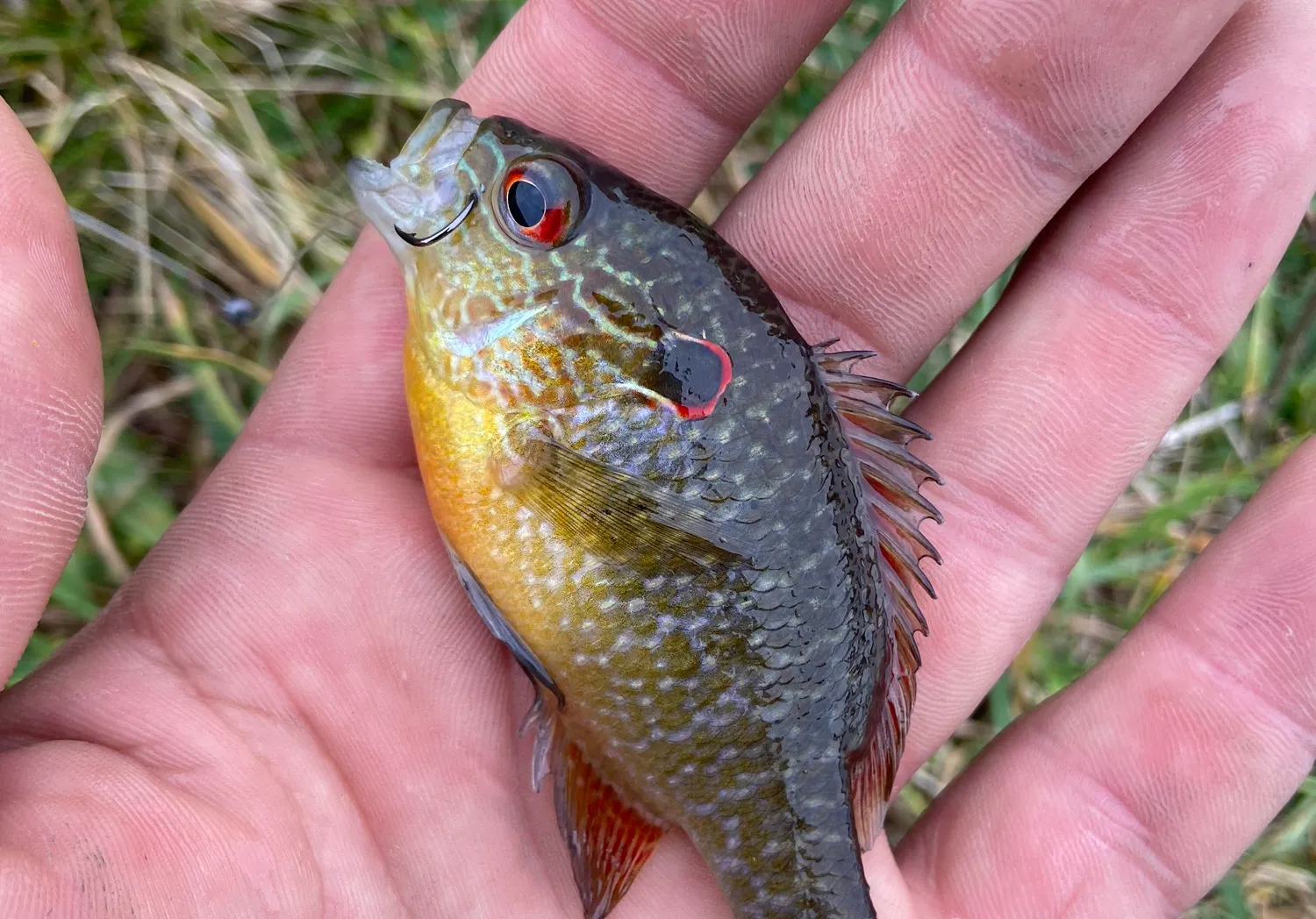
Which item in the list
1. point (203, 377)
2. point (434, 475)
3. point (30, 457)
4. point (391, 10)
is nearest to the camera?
point (30, 457)

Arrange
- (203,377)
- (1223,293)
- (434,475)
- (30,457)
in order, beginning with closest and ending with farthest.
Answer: (30,457) → (434,475) → (1223,293) → (203,377)

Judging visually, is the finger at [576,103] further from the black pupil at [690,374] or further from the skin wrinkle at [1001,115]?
the black pupil at [690,374]

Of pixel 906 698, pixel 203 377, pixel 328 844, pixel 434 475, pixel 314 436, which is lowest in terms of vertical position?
pixel 203 377

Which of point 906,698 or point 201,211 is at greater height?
point 906,698

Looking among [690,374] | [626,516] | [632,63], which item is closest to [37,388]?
[626,516]

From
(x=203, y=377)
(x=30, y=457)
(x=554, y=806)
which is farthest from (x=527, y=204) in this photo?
(x=203, y=377)

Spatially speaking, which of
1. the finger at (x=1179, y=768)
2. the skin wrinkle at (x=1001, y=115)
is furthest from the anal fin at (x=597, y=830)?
the skin wrinkle at (x=1001, y=115)

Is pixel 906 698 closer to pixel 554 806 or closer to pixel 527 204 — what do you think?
pixel 554 806

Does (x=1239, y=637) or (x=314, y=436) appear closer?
(x=314, y=436)
